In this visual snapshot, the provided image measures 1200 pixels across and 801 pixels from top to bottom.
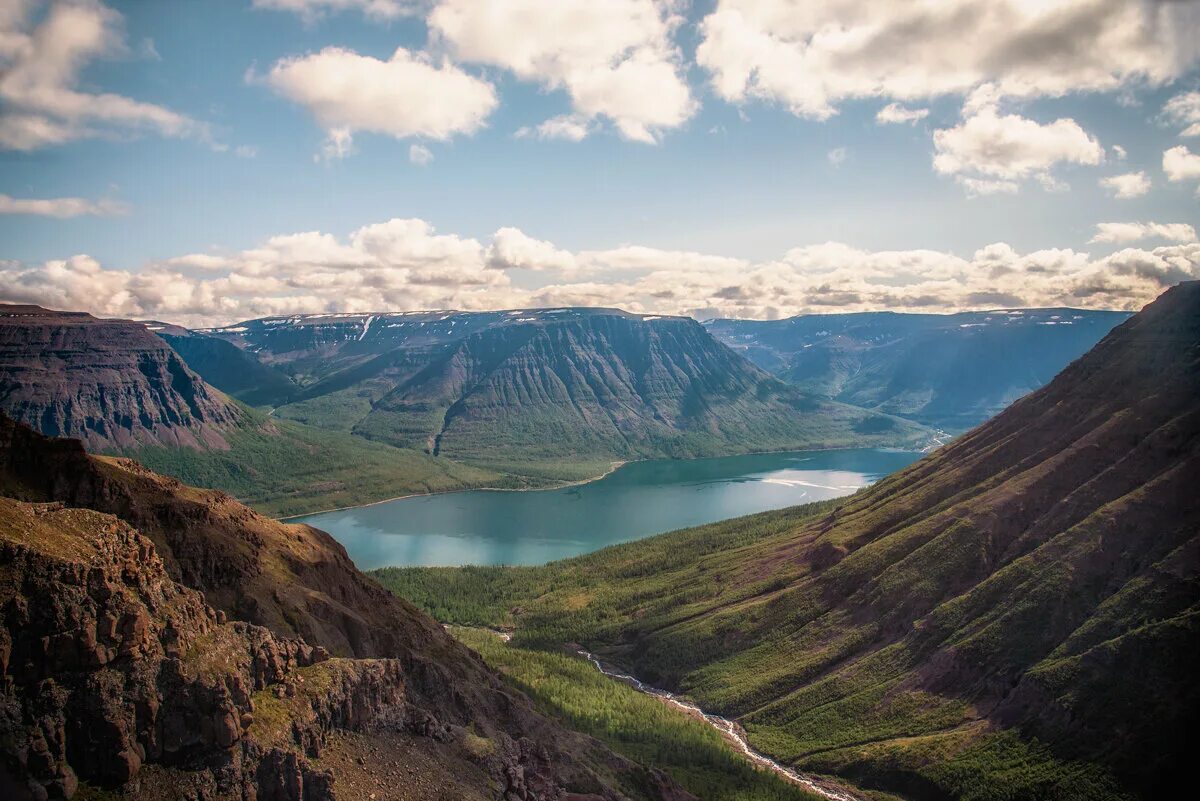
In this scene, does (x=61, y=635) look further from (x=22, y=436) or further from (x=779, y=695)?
(x=779, y=695)

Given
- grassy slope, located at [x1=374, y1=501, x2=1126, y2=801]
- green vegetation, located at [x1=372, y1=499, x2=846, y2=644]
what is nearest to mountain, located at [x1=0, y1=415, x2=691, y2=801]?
grassy slope, located at [x1=374, y1=501, x2=1126, y2=801]

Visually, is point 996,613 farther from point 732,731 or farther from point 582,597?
point 582,597

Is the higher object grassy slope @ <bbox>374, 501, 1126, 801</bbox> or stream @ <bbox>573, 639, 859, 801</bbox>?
grassy slope @ <bbox>374, 501, 1126, 801</bbox>

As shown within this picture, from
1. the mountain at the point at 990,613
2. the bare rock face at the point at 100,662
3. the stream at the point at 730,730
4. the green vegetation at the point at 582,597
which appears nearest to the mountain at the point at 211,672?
the bare rock face at the point at 100,662

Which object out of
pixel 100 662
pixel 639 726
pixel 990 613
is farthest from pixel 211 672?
pixel 990 613

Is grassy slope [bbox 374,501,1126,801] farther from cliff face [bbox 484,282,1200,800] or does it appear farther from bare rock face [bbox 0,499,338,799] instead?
bare rock face [bbox 0,499,338,799]
